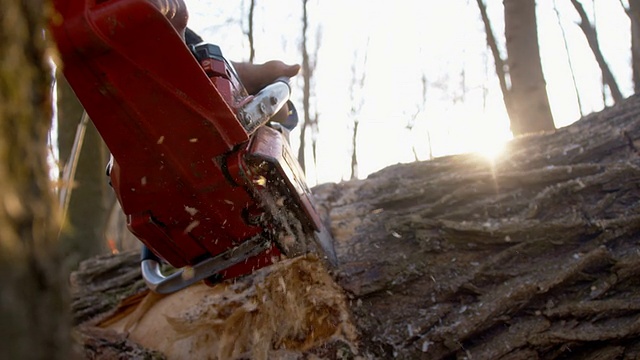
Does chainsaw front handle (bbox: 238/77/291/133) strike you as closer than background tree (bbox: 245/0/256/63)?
Yes

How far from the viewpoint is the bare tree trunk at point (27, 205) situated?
532 millimetres

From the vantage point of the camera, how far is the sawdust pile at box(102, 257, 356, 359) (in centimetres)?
263

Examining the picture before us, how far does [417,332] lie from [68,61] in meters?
1.89

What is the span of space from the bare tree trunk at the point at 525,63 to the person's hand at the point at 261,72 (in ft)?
12.7

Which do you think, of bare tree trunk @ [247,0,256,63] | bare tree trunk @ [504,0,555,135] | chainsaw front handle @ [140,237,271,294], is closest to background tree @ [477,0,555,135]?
bare tree trunk @ [504,0,555,135]

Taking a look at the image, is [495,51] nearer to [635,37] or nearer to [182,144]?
[635,37]

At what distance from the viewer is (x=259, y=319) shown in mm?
2750

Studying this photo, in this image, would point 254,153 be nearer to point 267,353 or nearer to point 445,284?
point 267,353

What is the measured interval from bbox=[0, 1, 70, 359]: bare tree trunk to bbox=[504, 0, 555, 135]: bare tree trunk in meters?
5.60

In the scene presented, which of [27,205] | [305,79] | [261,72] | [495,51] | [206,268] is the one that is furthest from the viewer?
[305,79]

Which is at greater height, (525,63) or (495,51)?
(495,51)

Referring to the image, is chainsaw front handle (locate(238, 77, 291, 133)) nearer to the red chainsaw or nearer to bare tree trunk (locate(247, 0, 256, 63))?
the red chainsaw

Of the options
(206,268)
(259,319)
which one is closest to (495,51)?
(259,319)

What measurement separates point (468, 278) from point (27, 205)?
241cm
